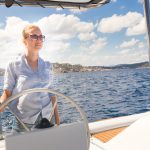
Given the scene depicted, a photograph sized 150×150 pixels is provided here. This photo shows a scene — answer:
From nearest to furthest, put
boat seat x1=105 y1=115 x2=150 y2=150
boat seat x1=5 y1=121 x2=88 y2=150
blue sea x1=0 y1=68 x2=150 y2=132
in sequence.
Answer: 1. boat seat x1=5 y1=121 x2=88 y2=150
2. boat seat x1=105 y1=115 x2=150 y2=150
3. blue sea x1=0 y1=68 x2=150 y2=132

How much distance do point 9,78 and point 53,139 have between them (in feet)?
2.37

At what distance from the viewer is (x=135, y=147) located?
104 centimetres

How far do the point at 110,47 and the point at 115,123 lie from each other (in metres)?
35.1

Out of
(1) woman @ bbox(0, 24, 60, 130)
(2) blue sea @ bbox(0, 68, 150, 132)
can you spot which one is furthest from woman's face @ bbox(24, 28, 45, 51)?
(2) blue sea @ bbox(0, 68, 150, 132)

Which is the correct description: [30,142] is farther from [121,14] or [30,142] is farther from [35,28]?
[121,14]

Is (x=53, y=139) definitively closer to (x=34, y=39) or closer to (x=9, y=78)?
(x=9, y=78)

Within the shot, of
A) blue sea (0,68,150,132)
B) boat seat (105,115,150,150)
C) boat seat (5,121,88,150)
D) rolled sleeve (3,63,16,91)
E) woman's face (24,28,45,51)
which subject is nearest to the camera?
boat seat (5,121,88,150)

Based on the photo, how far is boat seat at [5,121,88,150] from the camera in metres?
0.69

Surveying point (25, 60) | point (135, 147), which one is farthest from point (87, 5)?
point (135, 147)

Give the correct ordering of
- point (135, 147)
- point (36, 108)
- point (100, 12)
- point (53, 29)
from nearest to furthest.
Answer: point (135, 147), point (36, 108), point (53, 29), point (100, 12)

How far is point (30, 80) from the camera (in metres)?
1.43

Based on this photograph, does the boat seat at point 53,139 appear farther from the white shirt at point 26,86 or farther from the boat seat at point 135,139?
the white shirt at point 26,86

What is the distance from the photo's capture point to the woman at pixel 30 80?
1389 mm

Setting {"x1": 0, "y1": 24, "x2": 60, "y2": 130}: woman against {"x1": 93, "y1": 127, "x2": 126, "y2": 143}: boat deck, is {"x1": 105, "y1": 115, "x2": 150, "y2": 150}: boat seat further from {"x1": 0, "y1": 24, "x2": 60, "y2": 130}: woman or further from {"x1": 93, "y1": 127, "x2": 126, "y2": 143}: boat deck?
{"x1": 93, "y1": 127, "x2": 126, "y2": 143}: boat deck
